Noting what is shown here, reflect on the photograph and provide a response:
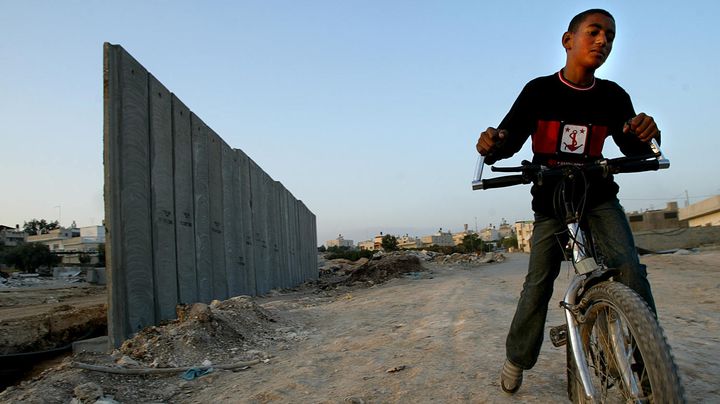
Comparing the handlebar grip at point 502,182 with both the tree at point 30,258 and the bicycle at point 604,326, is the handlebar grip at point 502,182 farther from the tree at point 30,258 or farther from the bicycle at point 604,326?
the tree at point 30,258

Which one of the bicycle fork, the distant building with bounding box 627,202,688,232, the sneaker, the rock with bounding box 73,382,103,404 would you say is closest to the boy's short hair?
the bicycle fork

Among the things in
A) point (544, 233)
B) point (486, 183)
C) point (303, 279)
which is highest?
point (486, 183)

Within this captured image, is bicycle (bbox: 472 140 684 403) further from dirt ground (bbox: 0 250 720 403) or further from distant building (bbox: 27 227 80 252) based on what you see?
distant building (bbox: 27 227 80 252)

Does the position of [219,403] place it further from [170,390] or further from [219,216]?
[219,216]

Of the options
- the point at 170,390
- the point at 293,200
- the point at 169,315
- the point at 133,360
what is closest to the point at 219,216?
the point at 169,315

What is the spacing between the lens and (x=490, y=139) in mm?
2148

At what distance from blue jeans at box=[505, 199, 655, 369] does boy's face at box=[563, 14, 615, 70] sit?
0.63 metres

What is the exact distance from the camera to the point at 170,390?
3.67 meters

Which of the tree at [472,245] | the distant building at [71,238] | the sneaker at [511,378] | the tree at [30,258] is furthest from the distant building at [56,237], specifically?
the sneaker at [511,378]

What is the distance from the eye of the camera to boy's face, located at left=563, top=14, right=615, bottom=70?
223 centimetres

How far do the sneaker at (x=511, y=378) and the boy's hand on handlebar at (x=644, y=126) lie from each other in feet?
4.01

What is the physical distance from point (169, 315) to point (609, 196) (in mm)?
5958

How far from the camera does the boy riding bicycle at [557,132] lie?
225 cm

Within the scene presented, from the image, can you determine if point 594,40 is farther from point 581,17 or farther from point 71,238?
point 71,238
